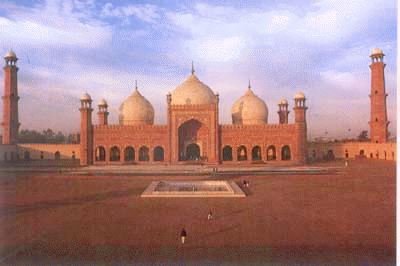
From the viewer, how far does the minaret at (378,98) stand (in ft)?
117

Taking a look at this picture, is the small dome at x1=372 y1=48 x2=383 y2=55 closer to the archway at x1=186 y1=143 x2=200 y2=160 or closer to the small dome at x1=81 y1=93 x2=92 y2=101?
the archway at x1=186 y1=143 x2=200 y2=160

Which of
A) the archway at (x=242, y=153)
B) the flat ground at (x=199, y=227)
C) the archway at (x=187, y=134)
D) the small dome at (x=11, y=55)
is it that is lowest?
the flat ground at (x=199, y=227)

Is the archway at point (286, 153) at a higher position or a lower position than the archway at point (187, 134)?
lower

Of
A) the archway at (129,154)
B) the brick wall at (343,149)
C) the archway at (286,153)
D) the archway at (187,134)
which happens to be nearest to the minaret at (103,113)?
the archway at (129,154)

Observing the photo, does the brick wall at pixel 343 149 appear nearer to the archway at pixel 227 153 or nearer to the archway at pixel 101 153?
the archway at pixel 227 153

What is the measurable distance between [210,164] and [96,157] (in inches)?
386

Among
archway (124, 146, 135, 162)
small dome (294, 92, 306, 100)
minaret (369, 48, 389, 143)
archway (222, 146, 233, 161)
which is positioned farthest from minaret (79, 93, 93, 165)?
minaret (369, 48, 389, 143)

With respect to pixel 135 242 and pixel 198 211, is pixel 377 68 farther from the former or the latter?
pixel 135 242

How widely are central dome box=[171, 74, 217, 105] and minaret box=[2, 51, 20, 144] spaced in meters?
16.1

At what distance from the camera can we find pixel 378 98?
118ft

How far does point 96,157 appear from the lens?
30.1 meters

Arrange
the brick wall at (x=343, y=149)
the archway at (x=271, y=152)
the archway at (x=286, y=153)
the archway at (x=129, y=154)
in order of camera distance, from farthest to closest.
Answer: the brick wall at (x=343, y=149), the archway at (x=271, y=152), the archway at (x=286, y=153), the archway at (x=129, y=154)

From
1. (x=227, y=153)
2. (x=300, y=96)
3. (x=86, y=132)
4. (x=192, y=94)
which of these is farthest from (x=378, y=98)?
(x=86, y=132)

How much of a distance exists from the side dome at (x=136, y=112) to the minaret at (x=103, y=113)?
1.66 metres
